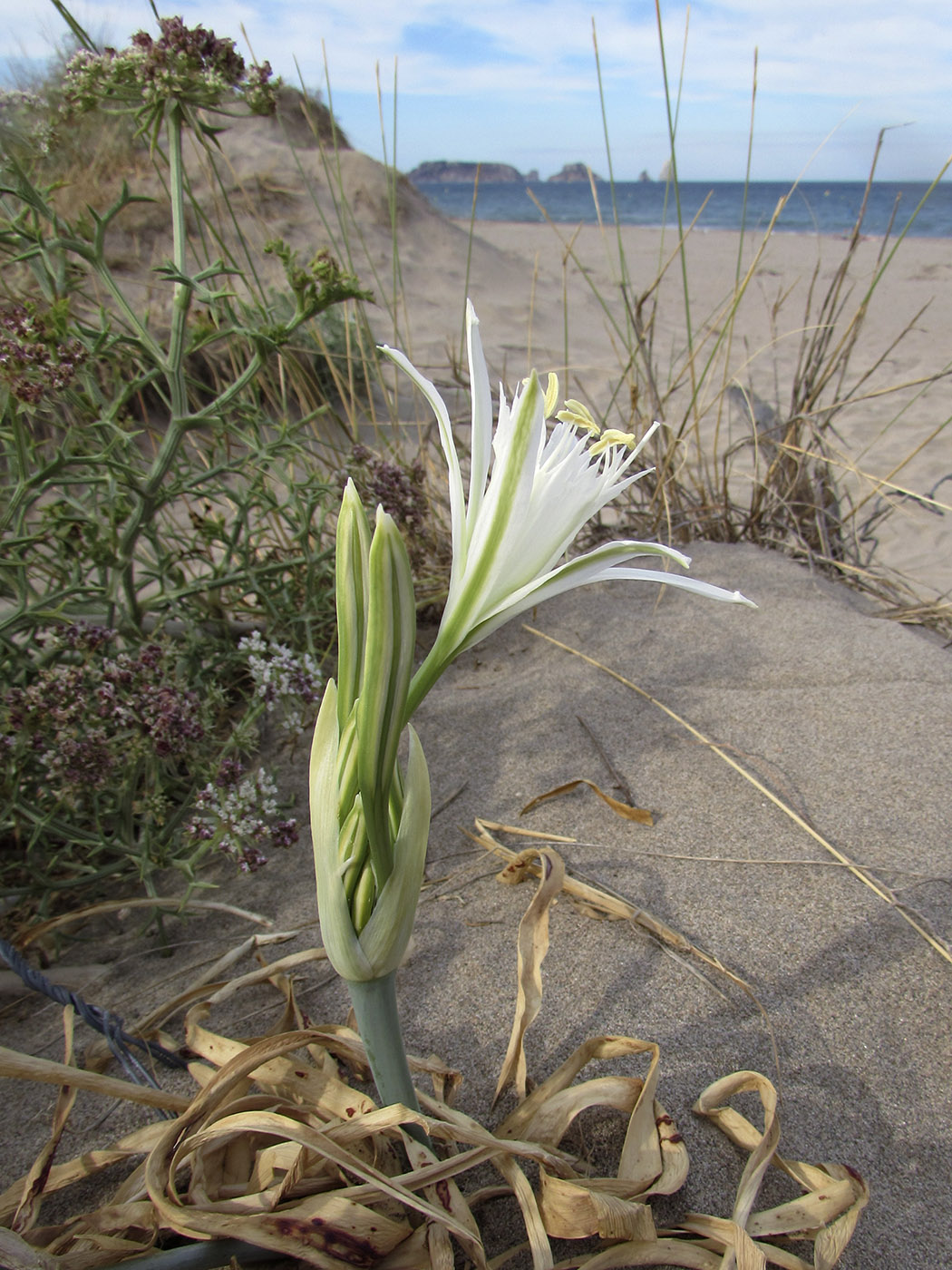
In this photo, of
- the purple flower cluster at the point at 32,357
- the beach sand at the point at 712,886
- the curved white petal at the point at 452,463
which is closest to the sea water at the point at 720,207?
the beach sand at the point at 712,886

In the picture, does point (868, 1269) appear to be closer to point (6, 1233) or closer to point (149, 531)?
point (6, 1233)

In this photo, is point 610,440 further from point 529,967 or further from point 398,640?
point 529,967

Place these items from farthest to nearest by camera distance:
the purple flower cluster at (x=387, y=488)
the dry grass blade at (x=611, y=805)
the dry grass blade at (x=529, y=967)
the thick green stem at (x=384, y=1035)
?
the purple flower cluster at (x=387, y=488)
the dry grass blade at (x=611, y=805)
the dry grass blade at (x=529, y=967)
the thick green stem at (x=384, y=1035)

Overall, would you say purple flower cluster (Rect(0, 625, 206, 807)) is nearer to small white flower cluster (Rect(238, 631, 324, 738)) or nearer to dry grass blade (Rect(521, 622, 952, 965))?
small white flower cluster (Rect(238, 631, 324, 738))

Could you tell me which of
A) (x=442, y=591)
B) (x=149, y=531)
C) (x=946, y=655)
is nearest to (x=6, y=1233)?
(x=149, y=531)

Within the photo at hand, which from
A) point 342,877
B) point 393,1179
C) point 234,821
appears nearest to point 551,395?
point 342,877

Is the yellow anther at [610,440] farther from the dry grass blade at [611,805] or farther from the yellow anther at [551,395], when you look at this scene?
the dry grass blade at [611,805]
